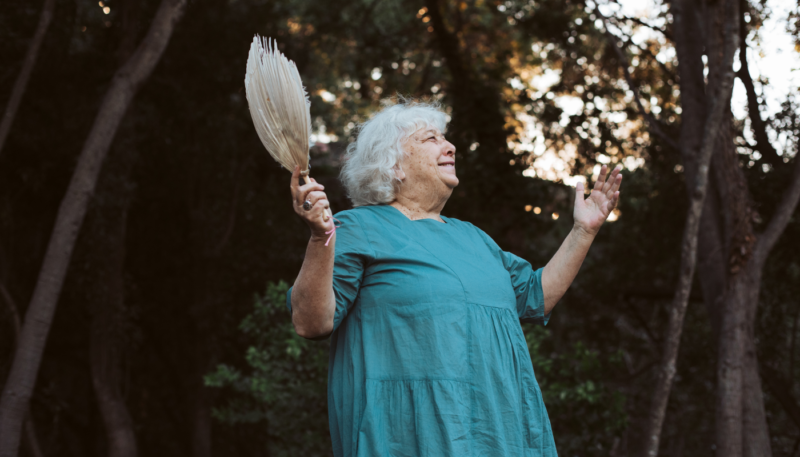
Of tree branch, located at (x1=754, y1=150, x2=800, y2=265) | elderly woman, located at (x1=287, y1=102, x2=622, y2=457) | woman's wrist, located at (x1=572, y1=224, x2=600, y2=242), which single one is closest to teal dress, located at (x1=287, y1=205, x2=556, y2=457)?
elderly woman, located at (x1=287, y1=102, x2=622, y2=457)

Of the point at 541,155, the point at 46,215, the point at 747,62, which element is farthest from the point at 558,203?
the point at 46,215

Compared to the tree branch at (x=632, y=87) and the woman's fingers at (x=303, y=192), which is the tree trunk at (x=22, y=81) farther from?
the woman's fingers at (x=303, y=192)

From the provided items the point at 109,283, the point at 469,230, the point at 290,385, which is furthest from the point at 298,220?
the point at 469,230

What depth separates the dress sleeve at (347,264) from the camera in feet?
5.78

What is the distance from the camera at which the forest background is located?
5.40 metres

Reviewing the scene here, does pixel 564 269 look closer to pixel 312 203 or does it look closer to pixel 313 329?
pixel 313 329

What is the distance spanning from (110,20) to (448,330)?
7.59 m

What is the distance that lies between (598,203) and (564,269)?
9.6 inches

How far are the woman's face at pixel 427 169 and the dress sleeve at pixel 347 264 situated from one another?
289 mm

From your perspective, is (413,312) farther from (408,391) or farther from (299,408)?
(299,408)

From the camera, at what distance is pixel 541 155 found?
827 cm

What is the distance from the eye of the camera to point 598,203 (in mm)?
2205

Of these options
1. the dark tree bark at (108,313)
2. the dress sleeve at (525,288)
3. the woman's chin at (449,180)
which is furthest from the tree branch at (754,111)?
the dark tree bark at (108,313)

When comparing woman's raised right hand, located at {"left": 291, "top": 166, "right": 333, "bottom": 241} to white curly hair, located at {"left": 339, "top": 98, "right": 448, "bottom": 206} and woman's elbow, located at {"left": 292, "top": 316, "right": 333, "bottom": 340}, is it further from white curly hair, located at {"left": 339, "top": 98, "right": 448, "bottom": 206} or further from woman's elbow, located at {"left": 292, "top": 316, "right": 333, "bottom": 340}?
white curly hair, located at {"left": 339, "top": 98, "right": 448, "bottom": 206}
